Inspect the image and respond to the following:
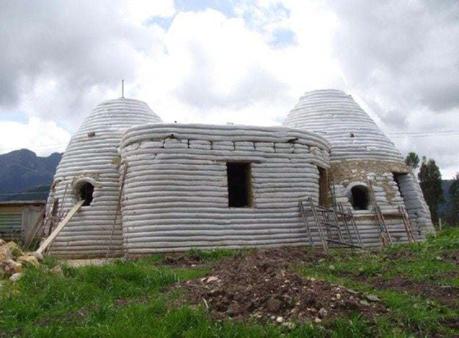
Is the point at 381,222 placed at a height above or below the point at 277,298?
above

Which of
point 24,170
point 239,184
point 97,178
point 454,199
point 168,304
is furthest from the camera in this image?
point 24,170

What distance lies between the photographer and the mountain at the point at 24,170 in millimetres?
93688

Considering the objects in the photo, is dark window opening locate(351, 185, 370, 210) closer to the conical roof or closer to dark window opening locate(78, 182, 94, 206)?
the conical roof

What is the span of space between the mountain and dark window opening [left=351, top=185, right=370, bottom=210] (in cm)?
8003

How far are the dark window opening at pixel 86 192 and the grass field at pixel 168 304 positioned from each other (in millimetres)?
7742

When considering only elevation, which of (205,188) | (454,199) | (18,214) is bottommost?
(205,188)

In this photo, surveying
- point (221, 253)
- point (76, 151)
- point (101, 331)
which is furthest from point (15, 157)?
point (101, 331)

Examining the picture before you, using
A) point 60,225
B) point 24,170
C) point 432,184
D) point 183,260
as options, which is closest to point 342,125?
point 183,260

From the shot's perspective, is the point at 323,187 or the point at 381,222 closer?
the point at 381,222

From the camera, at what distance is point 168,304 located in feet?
22.1

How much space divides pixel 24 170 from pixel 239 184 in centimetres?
9219

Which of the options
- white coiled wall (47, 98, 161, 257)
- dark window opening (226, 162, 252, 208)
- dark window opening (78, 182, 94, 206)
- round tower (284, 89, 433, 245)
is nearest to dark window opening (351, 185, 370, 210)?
round tower (284, 89, 433, 245)

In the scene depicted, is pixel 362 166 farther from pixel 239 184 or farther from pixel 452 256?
pixel 452 256

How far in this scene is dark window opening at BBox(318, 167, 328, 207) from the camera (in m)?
17.7
